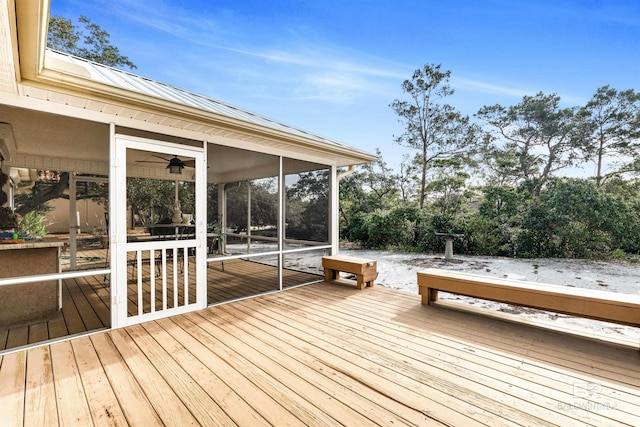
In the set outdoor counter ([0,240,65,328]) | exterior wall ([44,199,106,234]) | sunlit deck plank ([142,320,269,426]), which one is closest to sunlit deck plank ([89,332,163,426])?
sunlit deck plank ([142,320,269,426])

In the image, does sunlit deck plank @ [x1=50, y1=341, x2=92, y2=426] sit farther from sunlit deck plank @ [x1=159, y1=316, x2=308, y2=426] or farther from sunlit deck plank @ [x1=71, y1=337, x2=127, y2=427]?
sunlit deck plank @ [x1=159, y1=316, x2=308, y2=426]

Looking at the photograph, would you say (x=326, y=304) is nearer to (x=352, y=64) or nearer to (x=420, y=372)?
(x=420, y=372)

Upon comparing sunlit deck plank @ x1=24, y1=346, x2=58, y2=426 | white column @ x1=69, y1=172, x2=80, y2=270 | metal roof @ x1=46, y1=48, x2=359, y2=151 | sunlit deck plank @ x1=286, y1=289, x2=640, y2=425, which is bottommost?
sunlit deck plank @ x1=286, y1=289, x2=640, y2=425

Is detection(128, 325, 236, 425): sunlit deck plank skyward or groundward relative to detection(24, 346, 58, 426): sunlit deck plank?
groundward

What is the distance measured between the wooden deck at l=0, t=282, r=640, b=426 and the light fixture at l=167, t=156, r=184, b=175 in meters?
1.89

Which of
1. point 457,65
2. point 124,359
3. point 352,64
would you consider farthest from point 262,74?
point 124,359

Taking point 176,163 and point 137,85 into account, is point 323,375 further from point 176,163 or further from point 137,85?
point 137,85

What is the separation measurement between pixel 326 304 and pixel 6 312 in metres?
3.49

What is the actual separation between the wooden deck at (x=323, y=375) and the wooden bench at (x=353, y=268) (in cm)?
131

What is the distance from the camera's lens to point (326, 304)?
12.9 ft

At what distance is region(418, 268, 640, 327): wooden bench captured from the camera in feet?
8.69

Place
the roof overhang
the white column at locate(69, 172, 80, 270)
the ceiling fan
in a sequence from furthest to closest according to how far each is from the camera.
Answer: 1. the white column at locate(69, 172, 80, 270)
2. the ceiling fan
3. the roof overhang

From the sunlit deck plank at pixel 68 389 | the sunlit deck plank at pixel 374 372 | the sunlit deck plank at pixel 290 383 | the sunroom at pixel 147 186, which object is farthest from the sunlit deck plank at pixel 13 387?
the sunlit deck plank at pixel 374 372

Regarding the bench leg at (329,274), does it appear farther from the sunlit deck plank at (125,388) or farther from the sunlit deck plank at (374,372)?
the sunlit deck plank at (125,388)
